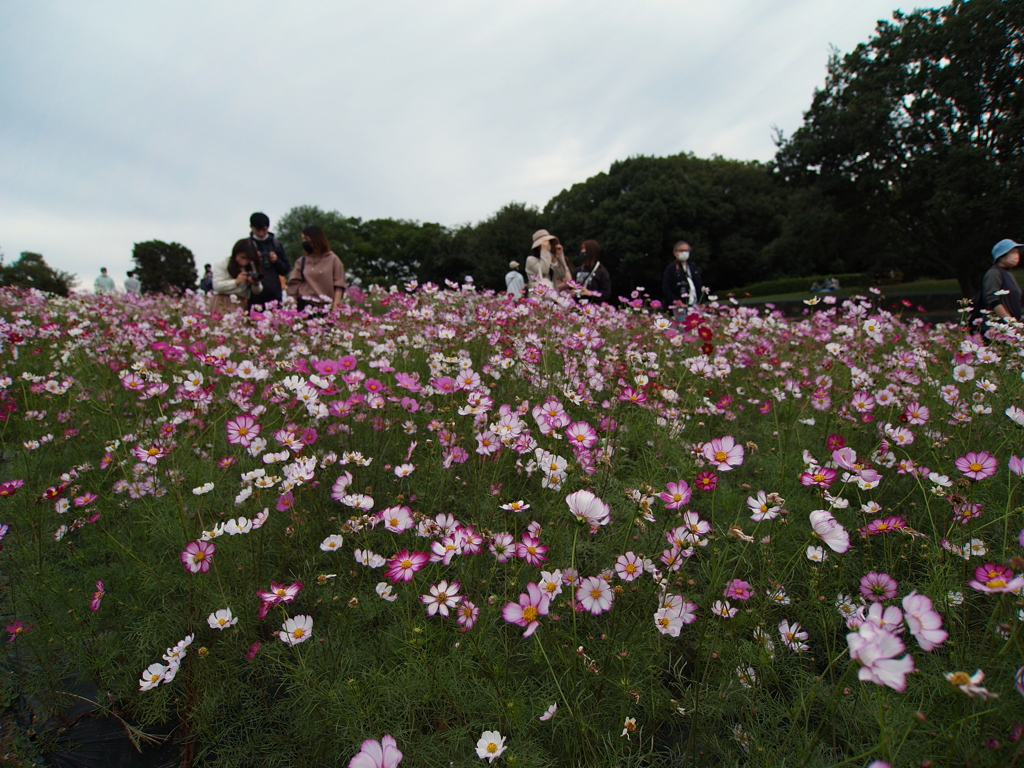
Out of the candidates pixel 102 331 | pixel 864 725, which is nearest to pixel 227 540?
pixel 864 725

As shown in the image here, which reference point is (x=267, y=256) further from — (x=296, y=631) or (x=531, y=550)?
(x=531, y=550)

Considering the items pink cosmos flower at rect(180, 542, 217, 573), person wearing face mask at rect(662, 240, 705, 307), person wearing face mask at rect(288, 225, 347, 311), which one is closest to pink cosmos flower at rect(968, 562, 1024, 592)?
pink cosmos flower at rect(180, 542, 217, 573)

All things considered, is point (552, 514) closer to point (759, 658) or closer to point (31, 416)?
point (759, 658)

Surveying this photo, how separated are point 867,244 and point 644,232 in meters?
10.4

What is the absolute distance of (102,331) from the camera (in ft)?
12.3

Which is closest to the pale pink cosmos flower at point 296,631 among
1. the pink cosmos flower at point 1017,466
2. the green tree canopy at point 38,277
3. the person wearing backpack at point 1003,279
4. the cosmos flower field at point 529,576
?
the cosmos flower field at point 529,576

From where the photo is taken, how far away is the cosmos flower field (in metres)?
1.22

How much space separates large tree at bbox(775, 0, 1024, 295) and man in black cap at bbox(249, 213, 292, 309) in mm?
15322

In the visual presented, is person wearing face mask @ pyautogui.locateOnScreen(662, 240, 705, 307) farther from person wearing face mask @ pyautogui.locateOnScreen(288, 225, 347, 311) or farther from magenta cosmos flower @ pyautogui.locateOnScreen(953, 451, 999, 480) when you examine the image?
magenta cosmos flower @ pyautogui.locateOnScreen(953, 451, 999, 480)

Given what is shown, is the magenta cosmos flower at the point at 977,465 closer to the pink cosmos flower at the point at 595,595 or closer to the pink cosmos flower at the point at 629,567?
the pink cosmos flower at the point at 629,567

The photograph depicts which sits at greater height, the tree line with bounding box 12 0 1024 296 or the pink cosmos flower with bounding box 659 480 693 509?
the tree line with bounding box 12 0 1024 296

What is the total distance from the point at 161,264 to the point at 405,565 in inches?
1788

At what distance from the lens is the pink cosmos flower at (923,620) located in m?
0.80

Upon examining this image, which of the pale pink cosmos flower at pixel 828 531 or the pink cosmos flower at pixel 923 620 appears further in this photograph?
the pale pink cosmos flower at pixel 828 531
